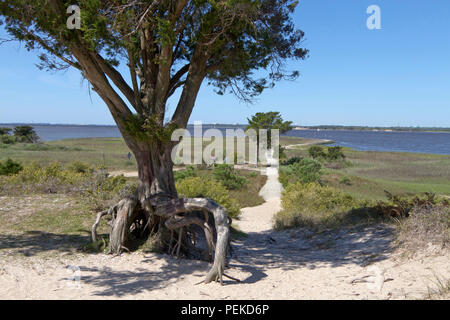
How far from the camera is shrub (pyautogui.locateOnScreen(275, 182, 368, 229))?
10847 mm

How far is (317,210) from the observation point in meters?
13.5

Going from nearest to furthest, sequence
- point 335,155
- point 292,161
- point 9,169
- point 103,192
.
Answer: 1. point 103,192
2. point 9,169
3. point 292,161
4. point 335,155

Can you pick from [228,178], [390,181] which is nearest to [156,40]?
[228,178]

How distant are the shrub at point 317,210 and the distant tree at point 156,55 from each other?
509 cm

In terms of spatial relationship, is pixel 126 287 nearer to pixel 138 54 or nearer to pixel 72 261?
pixel 72 261

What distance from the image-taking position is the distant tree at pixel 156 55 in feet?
19.8

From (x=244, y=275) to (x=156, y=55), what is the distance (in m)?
4.68

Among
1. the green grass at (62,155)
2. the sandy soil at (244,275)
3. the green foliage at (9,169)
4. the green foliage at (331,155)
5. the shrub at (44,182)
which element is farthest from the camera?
the green foliage at (331,155)

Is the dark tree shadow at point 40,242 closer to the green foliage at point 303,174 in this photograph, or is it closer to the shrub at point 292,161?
the green foliage at point 303,174

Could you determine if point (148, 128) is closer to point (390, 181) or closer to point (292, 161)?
point (390, 181)

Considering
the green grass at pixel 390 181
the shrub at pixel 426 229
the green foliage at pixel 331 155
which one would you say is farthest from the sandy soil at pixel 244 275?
the green foliage at pixel 331 155

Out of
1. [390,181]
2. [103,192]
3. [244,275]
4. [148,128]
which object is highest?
[148,128]

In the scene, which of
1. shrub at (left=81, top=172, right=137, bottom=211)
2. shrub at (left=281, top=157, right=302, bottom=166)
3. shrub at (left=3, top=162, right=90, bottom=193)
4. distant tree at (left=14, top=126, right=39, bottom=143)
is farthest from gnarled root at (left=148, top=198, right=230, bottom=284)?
distant tree at (left=14, top=126, right=39, bottom=143)
